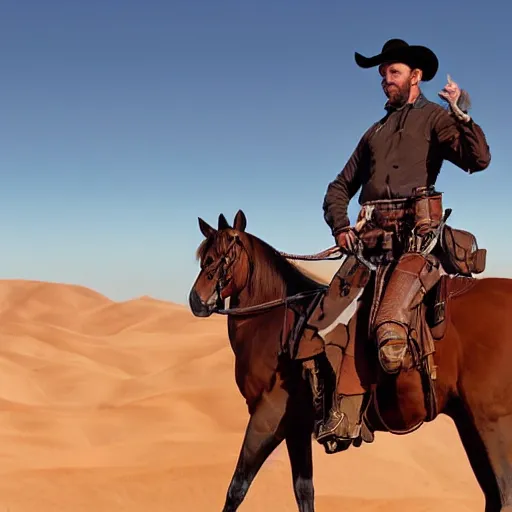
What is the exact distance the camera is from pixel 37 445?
45.2 ft

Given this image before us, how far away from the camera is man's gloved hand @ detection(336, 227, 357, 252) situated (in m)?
5.74

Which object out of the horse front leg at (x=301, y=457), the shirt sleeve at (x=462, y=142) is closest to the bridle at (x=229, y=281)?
the horse front leg at (x=301, y=457)

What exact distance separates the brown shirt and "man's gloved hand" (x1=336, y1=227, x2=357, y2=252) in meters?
0.07

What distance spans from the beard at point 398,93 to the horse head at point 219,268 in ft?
5.72

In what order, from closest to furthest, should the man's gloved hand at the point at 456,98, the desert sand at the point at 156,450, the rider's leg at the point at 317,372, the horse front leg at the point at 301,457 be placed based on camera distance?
the man's gloved hand at the point at 456,98 < the rider's leg at the point at 317,372 < the horse front leg at the point at 301,457 < the desert sand at the point at 156,450

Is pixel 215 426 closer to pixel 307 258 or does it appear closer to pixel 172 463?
pixel 172 463

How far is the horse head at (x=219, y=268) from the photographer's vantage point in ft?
20.6

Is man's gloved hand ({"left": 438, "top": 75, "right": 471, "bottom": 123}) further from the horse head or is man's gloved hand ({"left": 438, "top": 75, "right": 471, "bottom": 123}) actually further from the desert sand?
the desert sand

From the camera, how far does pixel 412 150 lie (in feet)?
18.1

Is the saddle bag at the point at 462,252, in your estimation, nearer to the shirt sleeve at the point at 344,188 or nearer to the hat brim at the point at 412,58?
the shirt sleeve at the point at 344,188

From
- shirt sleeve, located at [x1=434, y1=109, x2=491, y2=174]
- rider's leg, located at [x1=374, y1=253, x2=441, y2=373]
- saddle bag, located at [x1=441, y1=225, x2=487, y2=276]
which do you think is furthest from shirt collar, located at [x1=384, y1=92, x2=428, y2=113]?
rider's leg, located at [x1=374, y1=253, x2=441, y2=373]

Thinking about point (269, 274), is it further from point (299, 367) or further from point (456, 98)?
point (456, 98)

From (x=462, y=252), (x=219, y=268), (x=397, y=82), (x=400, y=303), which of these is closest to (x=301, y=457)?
(x=219, y=268)

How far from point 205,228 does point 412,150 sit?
77.8 inches
